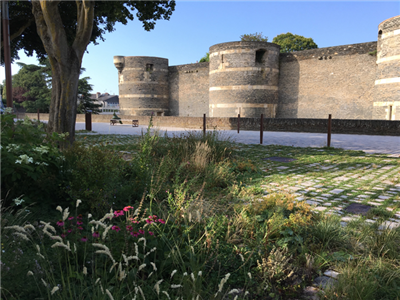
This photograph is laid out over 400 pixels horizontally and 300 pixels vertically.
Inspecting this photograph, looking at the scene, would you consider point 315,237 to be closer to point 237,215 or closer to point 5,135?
point 237,215

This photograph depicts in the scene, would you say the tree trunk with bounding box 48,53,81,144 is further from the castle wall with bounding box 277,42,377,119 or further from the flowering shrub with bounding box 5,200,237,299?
the castle wall with bounding box 277,42,377,119

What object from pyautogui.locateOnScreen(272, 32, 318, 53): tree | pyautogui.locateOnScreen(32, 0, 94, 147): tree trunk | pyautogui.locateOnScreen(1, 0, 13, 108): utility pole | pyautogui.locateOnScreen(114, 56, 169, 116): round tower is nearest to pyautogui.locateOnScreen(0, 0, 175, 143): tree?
pyautogui.locateOnScreen(32, 0, 94, 147): tree trunk

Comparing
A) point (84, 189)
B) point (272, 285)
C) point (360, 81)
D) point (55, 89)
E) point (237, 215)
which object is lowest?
point (272, 285)

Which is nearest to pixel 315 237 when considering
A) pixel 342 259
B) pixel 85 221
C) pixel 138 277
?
pixel 342 259

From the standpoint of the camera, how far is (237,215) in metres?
3.23

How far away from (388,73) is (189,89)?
19578 mm

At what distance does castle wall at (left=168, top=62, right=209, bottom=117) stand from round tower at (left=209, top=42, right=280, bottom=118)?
17.1 ft

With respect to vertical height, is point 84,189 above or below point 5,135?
below

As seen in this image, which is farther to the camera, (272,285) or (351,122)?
(351,122)

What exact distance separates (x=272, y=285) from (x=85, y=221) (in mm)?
1881

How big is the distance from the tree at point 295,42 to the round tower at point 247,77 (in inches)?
725

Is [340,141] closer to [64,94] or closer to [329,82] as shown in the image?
[64,94]

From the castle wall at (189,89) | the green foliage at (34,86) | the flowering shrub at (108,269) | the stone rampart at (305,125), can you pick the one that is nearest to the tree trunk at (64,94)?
the stone rampart at (305,125)

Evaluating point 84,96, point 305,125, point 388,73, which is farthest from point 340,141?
point 84,96
